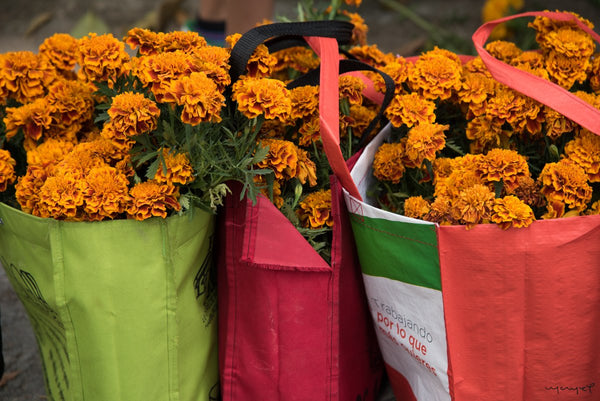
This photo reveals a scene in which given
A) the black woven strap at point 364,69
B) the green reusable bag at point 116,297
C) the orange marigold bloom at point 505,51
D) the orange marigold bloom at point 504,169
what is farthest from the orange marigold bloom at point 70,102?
the orange marigold bloom at point 505,51

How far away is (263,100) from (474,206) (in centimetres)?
41

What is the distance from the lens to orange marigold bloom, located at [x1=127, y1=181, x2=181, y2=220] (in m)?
1.02

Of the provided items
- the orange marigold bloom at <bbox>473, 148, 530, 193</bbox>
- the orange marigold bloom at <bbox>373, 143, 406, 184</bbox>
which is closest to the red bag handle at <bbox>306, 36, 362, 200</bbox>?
the orange marigold bloom at <bbox>373, 143, 406, 184</bbox>

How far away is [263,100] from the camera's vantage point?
104cm

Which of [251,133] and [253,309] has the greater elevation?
[251,133]

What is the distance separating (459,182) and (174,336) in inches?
24.6

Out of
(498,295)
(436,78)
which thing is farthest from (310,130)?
(498,295)

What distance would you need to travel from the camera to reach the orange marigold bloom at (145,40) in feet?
3.79

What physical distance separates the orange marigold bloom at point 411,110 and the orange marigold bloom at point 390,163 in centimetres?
5

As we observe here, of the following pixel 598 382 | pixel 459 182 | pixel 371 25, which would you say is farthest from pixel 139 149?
pixel 371 25

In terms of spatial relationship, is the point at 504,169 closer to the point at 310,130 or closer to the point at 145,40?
the point at 310,130

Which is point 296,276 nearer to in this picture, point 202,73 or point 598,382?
point 202,73

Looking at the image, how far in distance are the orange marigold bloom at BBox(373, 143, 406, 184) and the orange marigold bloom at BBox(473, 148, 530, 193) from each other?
18 centimetres

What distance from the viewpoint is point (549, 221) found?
984 mm
